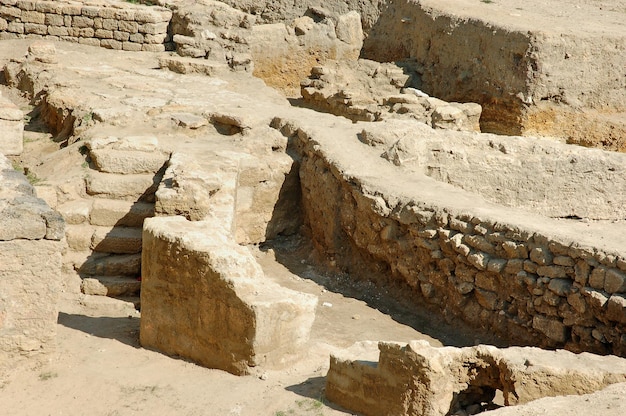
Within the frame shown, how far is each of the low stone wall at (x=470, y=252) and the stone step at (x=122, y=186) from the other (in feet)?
5.44

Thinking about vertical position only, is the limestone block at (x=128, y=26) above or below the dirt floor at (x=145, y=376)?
above

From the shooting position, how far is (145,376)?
662 centimetres

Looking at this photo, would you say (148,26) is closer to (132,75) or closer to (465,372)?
(132,75)

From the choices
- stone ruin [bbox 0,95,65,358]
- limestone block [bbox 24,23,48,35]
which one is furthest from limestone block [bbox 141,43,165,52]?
stone ruin [bbox 0,95,65,358]

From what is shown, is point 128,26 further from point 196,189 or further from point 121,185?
point 196,189

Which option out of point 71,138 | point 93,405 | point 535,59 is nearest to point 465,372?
point 93,405

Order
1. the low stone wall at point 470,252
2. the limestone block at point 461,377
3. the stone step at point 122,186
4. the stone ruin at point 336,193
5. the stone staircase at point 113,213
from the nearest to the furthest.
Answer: the limestone block at point 461,377 < the stone ruin at point 336,193 < the low stone wall at point 470,252 < the stone staircase at point 113,213 < the stone step at point 122,186

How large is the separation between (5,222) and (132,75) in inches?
258

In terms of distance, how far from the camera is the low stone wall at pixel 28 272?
629cm

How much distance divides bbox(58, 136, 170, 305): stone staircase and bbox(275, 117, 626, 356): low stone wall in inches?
66.4

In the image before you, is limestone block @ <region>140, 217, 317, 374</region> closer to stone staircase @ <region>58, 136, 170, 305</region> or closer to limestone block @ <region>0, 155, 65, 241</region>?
limestone block @ <region>0, 155, 65, 241</region>

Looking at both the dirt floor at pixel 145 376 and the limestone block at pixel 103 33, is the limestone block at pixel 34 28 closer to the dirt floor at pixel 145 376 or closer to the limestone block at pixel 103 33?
the limestone block at pixel 103 33

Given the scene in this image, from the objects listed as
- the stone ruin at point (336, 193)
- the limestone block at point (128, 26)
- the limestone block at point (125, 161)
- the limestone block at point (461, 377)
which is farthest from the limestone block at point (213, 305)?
the limestone block at point (128, 26)

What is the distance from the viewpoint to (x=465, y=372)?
5.81m
